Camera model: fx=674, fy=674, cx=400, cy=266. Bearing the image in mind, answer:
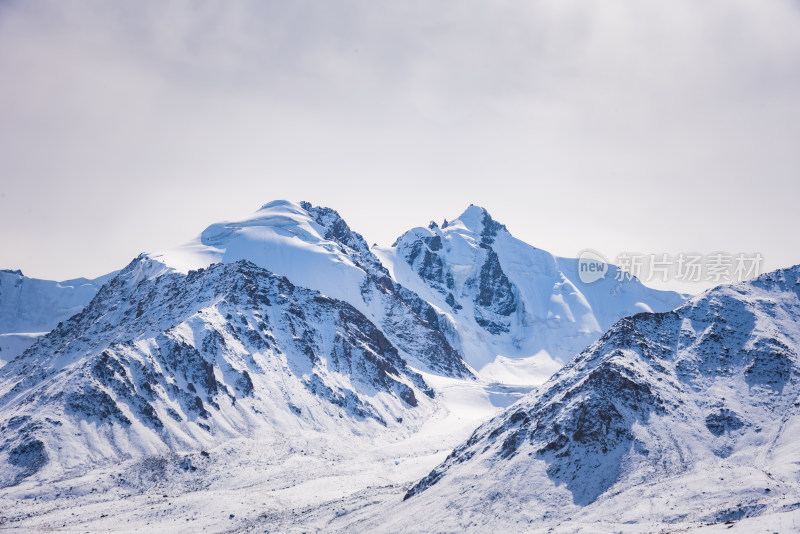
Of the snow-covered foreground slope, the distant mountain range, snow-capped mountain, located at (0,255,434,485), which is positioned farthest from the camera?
snow-capped mountain, located at (0,255,434,485)

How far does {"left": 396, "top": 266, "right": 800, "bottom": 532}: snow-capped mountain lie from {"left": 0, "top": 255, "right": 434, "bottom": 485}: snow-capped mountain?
200 ft

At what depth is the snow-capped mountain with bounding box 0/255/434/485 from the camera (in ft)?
439

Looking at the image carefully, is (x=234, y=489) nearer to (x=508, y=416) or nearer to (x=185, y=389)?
(x=185, y=389)

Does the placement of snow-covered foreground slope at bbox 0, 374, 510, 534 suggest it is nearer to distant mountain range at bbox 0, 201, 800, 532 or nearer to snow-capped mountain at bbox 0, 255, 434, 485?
distant mountain range at bbox 0, 201, 800, 532

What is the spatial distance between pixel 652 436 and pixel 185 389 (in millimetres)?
103513

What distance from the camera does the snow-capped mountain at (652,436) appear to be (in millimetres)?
87125

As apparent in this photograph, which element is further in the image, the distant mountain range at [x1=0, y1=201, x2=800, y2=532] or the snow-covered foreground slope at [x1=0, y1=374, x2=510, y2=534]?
the snow-covered foreground slope at [x1=0, y1=374, x2=510, y2=534]

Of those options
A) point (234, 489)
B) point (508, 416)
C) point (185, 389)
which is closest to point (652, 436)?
point (508, 416)

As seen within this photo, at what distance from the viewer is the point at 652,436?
101062 mm

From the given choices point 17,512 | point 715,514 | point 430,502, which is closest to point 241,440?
point 17,512

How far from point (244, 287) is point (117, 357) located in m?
51.3

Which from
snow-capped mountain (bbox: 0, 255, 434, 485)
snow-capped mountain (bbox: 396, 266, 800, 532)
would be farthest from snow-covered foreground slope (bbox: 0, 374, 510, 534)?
snow-capped mountain (bbox: 396, 266, 800, 532)

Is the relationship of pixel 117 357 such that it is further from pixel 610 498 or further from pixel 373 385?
pixel 610 498

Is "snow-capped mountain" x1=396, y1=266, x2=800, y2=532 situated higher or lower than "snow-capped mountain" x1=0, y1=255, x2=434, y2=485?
lower
